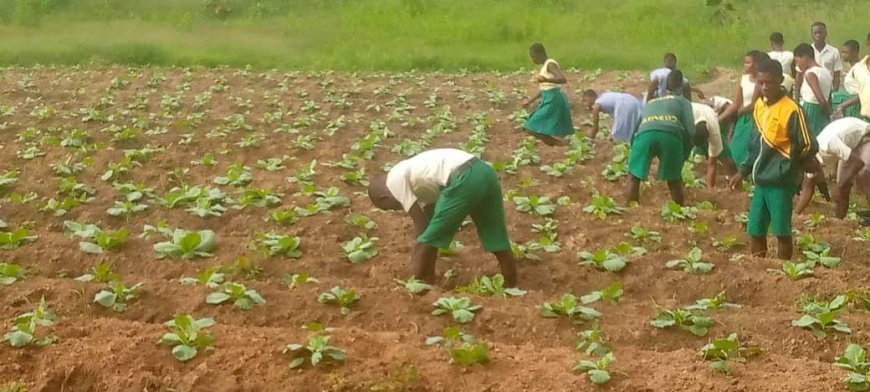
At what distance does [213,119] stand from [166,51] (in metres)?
11.0

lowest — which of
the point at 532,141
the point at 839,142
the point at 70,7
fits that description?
the point at 70,7

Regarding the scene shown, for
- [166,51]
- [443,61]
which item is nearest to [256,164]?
[443,61]

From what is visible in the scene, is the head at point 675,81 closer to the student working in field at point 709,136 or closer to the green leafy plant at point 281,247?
the student working in field at point 709,136

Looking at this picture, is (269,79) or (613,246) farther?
(269,79)

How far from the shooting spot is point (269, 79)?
62.1 feet

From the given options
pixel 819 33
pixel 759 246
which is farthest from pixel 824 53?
pixel 759 246

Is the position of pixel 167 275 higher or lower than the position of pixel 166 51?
higher

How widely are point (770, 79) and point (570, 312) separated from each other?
2558mm

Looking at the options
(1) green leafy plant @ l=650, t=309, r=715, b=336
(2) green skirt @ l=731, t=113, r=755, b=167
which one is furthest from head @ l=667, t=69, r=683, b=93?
(1) green leafy plant @ l=650, t=309, r=715, b=336

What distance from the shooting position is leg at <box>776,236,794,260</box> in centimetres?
693

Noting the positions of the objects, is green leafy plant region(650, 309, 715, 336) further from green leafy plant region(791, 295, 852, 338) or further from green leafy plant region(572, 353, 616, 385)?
green leafy plant region(572, 353, 616, 385)

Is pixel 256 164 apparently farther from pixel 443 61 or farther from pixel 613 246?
pixel 443 61

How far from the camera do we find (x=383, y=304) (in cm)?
548

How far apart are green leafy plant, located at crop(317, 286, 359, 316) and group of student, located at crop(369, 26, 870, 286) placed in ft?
2.55
